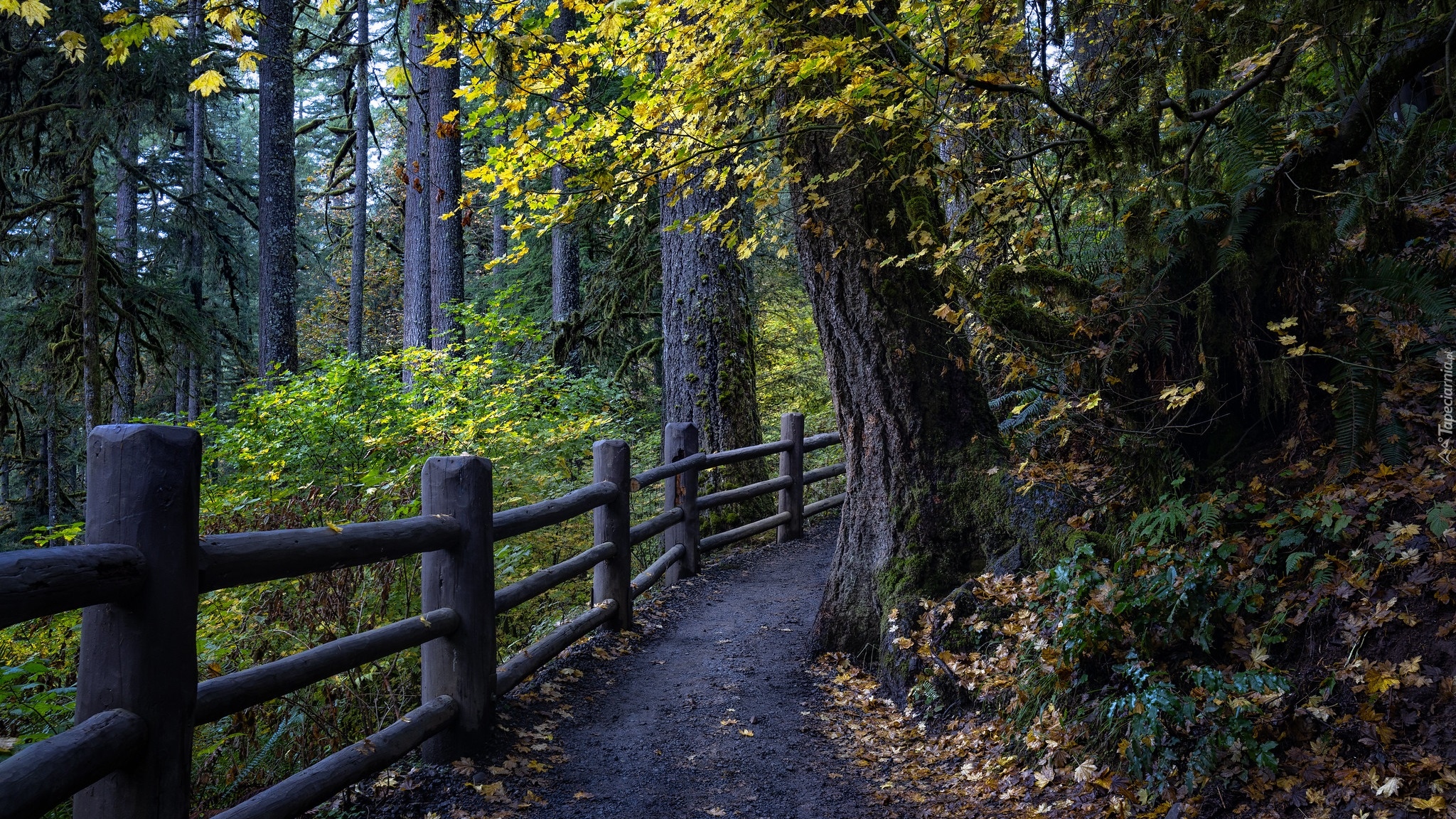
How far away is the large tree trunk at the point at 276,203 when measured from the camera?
13109 mm

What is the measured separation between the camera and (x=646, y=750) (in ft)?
15.7

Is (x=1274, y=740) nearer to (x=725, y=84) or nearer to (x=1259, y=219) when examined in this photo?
(x=1259, y=219)

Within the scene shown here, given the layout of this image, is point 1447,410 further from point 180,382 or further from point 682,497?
point 180,382

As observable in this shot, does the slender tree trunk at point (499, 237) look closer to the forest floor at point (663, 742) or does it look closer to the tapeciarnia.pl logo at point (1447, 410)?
the forest floor at point (663, 742)

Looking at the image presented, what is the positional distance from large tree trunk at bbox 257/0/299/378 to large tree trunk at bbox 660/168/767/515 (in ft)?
20.8

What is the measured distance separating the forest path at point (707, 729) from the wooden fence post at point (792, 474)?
2.63 meters

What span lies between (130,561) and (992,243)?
445cm

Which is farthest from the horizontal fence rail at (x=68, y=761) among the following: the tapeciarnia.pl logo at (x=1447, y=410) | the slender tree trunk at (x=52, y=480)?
the slender tree trunk at (x=52, y=480)

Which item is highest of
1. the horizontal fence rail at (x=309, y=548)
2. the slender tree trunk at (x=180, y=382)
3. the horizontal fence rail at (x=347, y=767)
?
the slender tree trunk at (x=180, y=382)

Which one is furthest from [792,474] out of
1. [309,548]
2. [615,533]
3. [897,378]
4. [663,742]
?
[309,548]

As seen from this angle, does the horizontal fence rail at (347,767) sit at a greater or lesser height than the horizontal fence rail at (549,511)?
lesser

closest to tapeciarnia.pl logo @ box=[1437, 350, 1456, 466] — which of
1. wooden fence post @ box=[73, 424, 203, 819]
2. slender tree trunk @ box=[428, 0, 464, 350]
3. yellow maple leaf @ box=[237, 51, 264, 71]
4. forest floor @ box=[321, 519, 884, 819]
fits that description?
forest floor @ box=[321, 519, 884, 819]

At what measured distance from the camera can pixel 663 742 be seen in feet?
16.1

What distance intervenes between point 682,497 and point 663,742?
12.7ft
